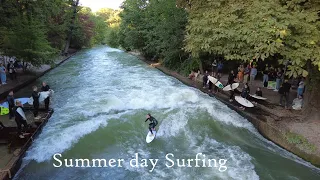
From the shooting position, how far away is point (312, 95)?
40.0 ft

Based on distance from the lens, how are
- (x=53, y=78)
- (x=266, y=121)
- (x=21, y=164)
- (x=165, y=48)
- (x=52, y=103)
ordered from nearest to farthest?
(x=21, y=164)
(x=266, y=121)
(x=52, y=103)
(x=53, y=78)
(x=165, y=48)

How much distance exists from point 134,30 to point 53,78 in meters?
18.1

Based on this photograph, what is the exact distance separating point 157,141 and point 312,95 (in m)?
7.20

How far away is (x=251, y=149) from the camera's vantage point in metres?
11.0

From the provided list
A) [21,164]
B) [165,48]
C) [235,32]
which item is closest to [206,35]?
[235,32]

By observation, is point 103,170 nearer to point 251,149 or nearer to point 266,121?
point 251,149

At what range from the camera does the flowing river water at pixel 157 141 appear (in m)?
9.18

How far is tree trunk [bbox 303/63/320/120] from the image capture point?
1174 centimetres

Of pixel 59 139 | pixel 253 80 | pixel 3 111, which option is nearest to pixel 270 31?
pixel 59 139

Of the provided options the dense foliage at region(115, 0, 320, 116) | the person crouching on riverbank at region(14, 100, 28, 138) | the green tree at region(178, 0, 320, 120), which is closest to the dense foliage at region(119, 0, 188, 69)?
the dense foliage at region(115, 0, 320, 116)

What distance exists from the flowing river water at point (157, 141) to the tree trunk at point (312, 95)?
2.37 meters

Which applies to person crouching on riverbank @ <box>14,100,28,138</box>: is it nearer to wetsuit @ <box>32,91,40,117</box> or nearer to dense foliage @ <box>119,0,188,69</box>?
wetsuit @ <box>32,91,40,117</box>

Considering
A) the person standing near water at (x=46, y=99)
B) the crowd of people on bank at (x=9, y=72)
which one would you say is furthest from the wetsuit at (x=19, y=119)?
the crowd of people on bank at (x=9, y=72)

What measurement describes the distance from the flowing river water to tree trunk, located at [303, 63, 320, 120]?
2.37 meters
